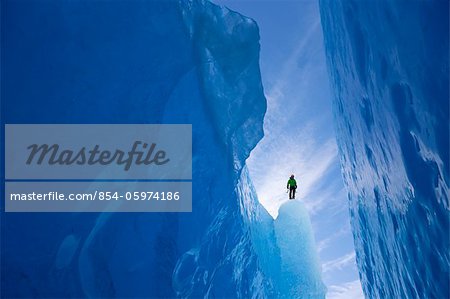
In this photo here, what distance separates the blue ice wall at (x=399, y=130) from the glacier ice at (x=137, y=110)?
9.67 feet

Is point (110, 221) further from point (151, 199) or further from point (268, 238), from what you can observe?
point (268, 238)

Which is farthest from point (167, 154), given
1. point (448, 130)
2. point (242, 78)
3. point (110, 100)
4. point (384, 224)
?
point (448, 130)

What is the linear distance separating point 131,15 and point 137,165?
3.23m

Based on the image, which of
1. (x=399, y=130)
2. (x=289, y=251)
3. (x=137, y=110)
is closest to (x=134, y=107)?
(x=137, y=110)

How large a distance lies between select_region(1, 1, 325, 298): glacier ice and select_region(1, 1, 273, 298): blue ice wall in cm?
2

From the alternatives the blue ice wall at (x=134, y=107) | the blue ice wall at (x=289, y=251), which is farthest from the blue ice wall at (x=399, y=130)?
the blue ice wall at (x=289, y=251)

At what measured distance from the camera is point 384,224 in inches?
251

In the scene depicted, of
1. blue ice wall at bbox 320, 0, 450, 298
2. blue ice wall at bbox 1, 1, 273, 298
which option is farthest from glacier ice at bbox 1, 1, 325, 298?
blue ice wall at bbox 320, 0, 450, 298

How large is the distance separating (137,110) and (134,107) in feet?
0.32

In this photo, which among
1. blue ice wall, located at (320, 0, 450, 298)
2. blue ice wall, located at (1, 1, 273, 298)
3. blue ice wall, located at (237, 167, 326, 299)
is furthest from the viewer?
blue ice wall, located at (237, 167, 326, 299)

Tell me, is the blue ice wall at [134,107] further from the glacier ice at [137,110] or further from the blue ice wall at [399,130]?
the blue ice wall at [399,130]

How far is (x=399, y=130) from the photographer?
179 inches

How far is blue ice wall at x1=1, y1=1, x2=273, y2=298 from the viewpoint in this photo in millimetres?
6664

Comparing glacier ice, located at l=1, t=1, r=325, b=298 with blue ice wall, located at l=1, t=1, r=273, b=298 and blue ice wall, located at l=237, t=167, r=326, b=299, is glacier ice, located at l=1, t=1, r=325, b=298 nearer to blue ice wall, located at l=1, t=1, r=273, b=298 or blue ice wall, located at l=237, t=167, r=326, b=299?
blue ice wall, located at l=1, t=1, r=273, b=298
